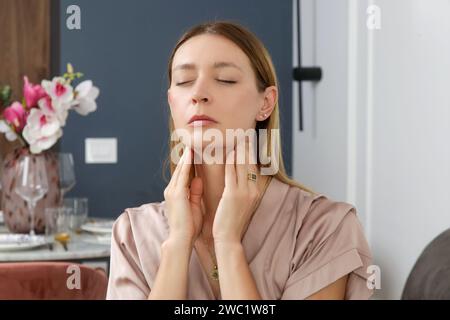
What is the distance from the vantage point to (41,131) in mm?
1521

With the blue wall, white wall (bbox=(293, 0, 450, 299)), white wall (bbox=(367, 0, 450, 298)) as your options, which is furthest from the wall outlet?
Result: white wall (bbox=(367, 0, 450, 298))

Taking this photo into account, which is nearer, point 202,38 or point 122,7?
point 202,38

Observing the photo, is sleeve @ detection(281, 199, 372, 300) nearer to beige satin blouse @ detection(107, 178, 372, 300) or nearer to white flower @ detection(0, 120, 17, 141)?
beige satin blouse @ detection(107, 178, 372, 300)

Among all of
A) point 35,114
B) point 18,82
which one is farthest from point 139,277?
point 18,82

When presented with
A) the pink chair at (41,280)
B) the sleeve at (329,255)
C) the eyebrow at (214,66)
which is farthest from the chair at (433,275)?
the pink chair at (41,280)

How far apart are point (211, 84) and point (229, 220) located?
13 centimetres

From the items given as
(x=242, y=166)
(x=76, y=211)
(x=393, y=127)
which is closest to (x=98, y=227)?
(x=76, y=211)

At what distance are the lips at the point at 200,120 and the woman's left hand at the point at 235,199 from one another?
38mm

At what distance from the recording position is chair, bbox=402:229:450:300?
0.75 m

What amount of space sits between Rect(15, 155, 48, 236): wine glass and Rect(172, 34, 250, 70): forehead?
3.04 feet

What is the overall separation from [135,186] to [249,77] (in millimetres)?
668

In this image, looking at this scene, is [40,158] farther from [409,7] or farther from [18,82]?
[409,7]

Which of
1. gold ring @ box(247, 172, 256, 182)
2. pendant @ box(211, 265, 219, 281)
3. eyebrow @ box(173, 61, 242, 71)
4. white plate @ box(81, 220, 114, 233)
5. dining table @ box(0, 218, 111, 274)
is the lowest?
dining table @ box(0, 218, 111, 274)
